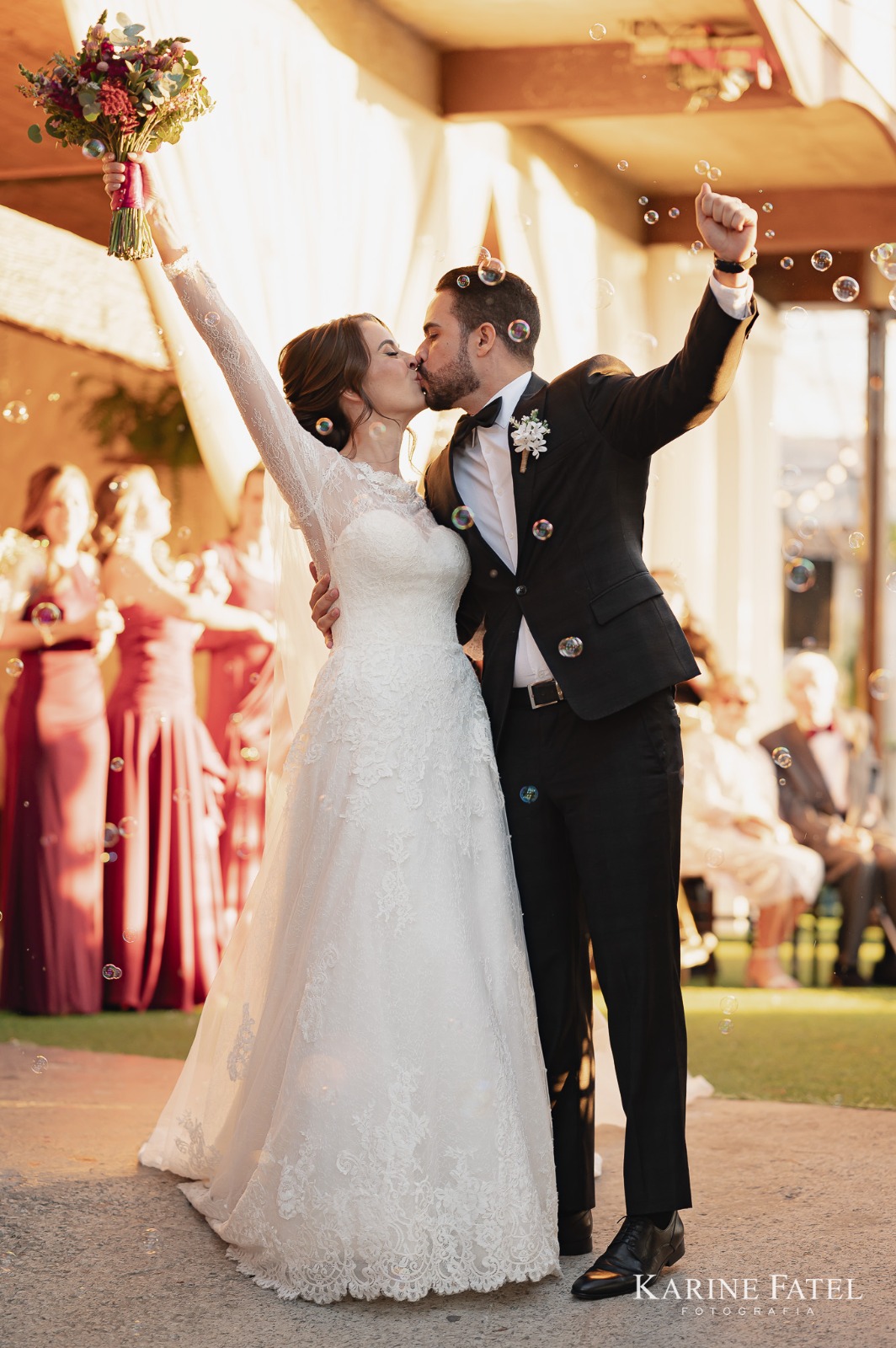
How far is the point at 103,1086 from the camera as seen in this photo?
4.03m

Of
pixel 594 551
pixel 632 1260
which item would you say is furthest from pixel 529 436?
pixel 632 1260

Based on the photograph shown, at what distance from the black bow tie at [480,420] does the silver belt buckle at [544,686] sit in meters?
0.51

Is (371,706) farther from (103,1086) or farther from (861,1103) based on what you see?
(861,1103)

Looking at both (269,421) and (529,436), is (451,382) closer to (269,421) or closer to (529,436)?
(529,436)

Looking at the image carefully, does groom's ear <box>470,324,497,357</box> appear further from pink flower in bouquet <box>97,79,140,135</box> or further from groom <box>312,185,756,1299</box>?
pink flower in bouquet <box>97,79,140,135</box>

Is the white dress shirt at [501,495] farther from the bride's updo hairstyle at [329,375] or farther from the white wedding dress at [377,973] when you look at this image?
the bride's updo hairstyle at [329,375]

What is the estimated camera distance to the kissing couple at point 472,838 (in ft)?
8.11

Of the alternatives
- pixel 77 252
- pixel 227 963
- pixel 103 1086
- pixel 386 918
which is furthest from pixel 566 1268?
pixel 77 252

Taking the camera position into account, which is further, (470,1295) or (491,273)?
(491,273)

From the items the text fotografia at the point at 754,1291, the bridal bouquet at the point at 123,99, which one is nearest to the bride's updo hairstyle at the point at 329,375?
the bridal bouquet at the point at 123,99

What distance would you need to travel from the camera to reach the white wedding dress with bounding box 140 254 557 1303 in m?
2.46

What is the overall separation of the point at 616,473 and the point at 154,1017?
3.25 metres

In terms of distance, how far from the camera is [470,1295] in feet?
8.35

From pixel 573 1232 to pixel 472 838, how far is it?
2.61 ft
